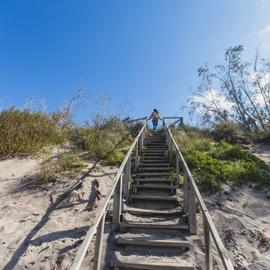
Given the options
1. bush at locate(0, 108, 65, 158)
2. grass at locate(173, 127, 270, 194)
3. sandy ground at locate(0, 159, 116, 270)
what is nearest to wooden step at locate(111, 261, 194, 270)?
sandy ground at locate(0, 159, 116, 270)

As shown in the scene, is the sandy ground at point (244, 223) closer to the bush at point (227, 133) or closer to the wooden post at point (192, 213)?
the wooden post at point (192, 213)

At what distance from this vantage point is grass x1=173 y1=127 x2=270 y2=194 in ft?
25.9

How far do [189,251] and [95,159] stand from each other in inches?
221

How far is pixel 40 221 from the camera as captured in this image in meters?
5.88

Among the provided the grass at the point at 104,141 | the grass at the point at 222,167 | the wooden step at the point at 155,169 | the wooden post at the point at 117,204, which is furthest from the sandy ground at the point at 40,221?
the grass at the point at 222,167

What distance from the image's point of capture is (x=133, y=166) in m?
9.47

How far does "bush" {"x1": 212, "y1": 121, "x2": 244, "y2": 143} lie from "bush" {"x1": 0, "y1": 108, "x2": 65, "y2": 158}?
7731mm

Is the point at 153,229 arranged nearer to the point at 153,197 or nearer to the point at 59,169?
the point at 153,197

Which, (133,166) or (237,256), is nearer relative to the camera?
(237,256)

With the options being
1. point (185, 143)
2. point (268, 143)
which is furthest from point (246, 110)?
point (185, 143)

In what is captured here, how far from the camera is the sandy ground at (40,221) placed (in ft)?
15.6

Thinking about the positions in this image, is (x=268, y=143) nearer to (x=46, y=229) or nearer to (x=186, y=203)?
(x=186, y=203)

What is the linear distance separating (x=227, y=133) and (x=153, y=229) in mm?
10558

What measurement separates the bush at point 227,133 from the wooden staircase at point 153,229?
6.81m
